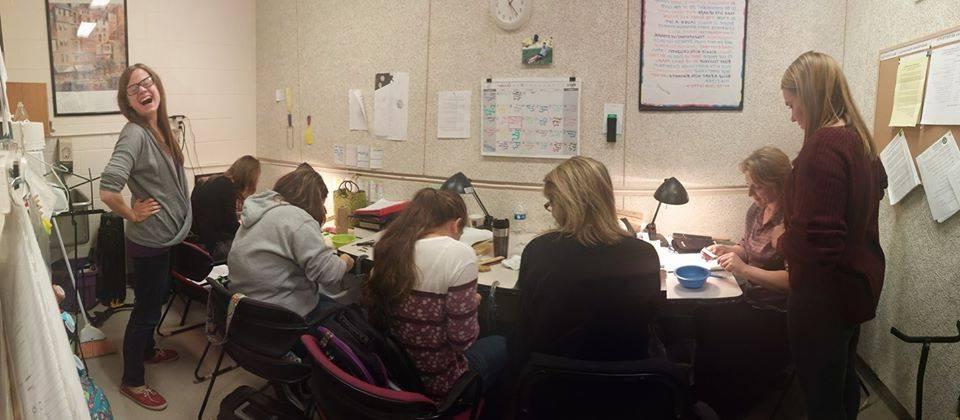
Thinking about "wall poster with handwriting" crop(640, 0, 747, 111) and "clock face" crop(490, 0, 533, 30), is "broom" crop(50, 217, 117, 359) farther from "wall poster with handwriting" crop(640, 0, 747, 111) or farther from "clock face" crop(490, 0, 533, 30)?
"wall poster with handwriting" crop(640, 0, 747, 111)

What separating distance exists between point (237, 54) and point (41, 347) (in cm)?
440

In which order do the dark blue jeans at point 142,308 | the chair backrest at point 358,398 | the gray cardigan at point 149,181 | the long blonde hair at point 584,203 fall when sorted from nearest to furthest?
the chair backrest at point 358,398
the long blonde hair at point 584,203
the gray cardigan at point 149,181
the dark blue jeans at point 142,308

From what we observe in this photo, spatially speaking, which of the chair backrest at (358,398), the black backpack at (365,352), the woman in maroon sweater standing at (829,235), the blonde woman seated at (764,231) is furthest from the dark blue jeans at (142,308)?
the woman in maroon sweater standing at (829,235)

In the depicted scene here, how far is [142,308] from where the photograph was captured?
2787mm

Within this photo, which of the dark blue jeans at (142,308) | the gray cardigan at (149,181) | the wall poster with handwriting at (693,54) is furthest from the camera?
the wall poster with handwriting at (693,54)

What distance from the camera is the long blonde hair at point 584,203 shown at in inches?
71.3

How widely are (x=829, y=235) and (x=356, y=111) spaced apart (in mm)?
2974

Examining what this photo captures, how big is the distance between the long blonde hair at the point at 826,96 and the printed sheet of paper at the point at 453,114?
1.97 meters

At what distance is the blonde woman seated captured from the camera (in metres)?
2.46

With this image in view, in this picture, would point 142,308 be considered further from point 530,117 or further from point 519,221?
point 530,117

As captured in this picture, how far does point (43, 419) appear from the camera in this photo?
724 millimetres

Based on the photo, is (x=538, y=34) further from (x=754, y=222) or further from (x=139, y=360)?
(x=139, y=360)

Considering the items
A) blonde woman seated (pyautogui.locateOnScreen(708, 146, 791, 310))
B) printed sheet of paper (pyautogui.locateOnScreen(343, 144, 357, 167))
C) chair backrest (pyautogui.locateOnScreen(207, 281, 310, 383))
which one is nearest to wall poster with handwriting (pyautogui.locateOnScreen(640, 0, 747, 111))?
blonde woman seated (pyautogui.locateOnScreen(708, 146, 791, 310))

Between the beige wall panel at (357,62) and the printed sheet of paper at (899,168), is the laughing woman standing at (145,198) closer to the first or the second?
the beige wall panel at (357,62)
